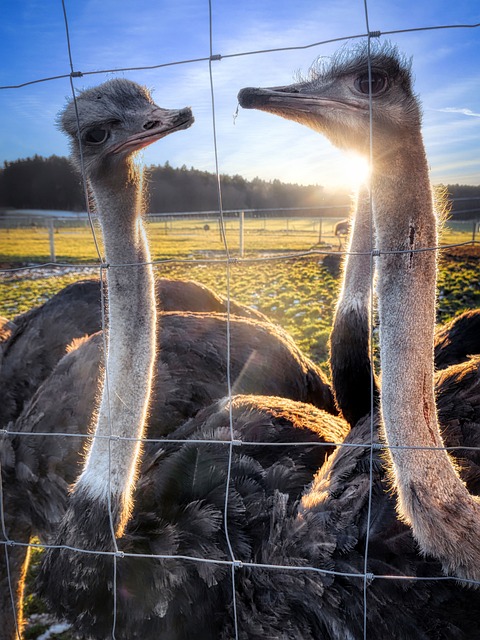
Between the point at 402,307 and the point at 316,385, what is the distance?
2.12m

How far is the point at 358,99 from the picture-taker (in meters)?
2.05

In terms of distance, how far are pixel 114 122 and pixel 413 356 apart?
1269 mm

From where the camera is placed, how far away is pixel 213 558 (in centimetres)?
205

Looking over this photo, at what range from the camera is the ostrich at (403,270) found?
5.96ft

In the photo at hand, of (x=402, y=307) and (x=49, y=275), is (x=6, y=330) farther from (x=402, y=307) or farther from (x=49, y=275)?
(x=49, y=275)

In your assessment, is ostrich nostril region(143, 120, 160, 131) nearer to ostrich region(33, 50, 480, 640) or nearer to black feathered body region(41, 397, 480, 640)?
ostrich region(33, 50, 480, 640)

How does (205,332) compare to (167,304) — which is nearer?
(205,332)

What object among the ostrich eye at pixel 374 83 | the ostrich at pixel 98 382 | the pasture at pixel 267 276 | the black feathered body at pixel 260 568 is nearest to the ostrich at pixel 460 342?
the ostrich at pixel 98 382

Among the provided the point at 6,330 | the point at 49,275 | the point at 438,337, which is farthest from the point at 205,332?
the point at 49,275

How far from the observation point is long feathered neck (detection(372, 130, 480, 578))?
5.94 ft

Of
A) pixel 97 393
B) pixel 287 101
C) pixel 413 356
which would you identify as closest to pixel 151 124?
pixel 287 101

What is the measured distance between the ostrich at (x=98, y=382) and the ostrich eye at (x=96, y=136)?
0.01 meters

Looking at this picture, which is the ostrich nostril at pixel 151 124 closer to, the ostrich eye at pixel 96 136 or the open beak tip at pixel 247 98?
the ostrich eye at pixel 96 136

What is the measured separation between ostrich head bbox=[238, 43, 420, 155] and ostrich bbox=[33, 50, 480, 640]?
0.02 meters
